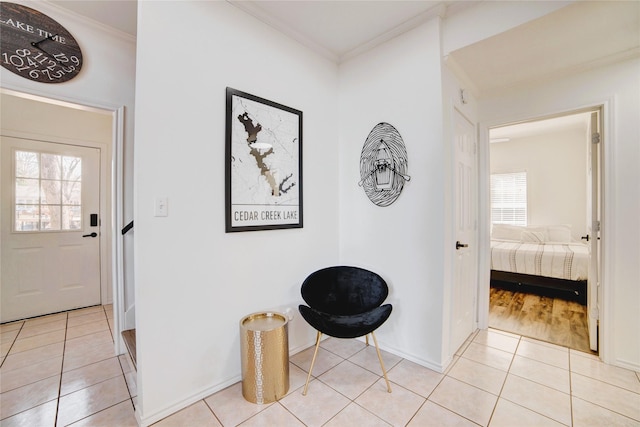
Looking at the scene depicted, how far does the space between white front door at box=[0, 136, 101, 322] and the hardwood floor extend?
4830mm

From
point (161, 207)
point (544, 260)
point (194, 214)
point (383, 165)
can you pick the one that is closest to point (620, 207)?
point (383, 165)

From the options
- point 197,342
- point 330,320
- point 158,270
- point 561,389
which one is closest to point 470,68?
point 330,320

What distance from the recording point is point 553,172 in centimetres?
533

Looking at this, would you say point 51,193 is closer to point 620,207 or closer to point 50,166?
point 50,166

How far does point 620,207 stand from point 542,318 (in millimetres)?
1550

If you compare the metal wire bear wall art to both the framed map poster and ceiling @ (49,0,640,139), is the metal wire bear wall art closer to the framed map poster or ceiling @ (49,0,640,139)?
the framed map poster

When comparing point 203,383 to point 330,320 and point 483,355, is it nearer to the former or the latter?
point 330,320

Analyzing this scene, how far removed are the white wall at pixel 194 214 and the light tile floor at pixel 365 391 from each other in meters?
0.30

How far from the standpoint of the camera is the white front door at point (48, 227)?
2963 millimetres

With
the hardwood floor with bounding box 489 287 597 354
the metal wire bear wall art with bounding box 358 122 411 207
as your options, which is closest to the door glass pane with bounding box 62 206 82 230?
the metal wire bear wall art with bounding box 358 122 411 207

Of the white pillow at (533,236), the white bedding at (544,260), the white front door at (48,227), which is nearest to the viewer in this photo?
the white front door at (48,227)

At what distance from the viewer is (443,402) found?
66.7 inches

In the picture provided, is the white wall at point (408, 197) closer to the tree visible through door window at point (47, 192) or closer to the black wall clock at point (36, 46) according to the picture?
the black wall clock at point (36, 46)

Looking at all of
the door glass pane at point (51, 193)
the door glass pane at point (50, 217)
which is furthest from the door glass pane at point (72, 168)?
the door glass pane at point (50, 217)
